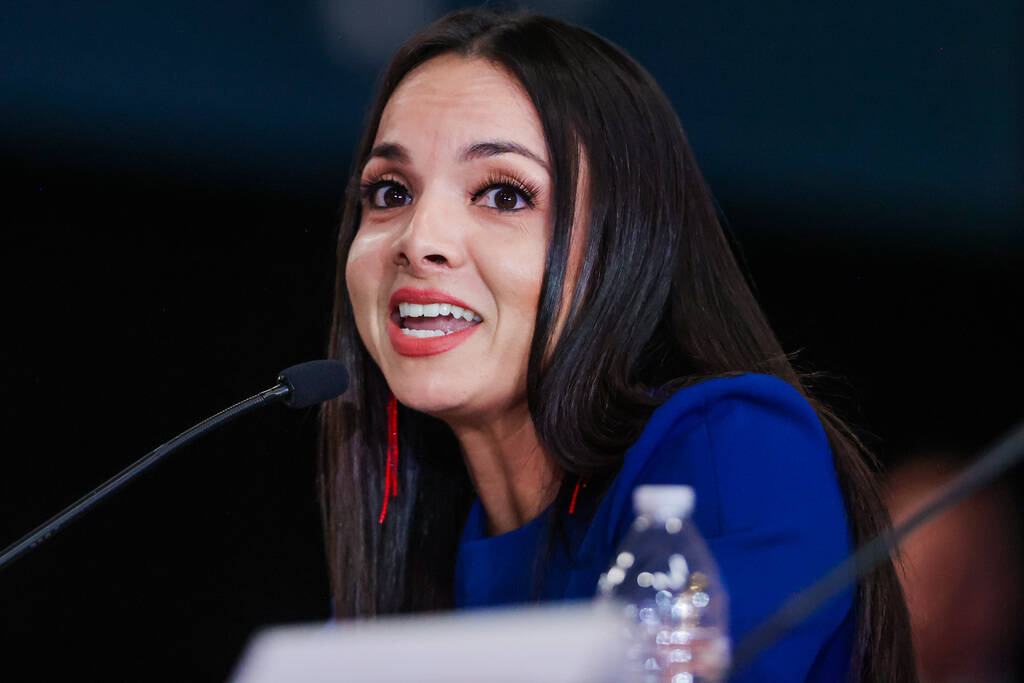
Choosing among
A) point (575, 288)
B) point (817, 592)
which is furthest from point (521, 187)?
point (817, 592)

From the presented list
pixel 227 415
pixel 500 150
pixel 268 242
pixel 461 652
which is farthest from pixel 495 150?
pixel 461 652

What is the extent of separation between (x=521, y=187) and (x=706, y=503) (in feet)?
1.62

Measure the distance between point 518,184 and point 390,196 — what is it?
24cm

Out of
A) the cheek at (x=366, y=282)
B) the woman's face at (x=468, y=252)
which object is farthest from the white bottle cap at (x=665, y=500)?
the cheek at (x=366, y=282)

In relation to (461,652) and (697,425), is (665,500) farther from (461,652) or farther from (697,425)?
(697,425)

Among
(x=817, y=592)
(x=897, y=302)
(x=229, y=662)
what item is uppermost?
(x=897, y=302)

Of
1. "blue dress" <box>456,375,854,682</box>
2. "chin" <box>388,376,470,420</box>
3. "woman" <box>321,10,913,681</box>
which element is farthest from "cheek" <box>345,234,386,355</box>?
"blue dress" <box>456,375,854,682</box>

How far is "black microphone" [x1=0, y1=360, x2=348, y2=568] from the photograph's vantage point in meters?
1.05

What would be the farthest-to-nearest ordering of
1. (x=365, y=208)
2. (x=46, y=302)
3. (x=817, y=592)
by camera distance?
(x=46, y=302), (x=365, y=208), (x=817, y=592)

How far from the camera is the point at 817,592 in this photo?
2.26 feet

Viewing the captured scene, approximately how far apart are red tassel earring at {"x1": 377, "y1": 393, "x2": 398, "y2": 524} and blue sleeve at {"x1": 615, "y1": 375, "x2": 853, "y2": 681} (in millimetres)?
563

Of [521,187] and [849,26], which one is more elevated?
[849,26]

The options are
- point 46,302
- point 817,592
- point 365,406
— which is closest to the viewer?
point 817,592

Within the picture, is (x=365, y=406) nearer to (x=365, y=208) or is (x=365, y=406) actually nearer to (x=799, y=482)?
(x=365, y=208)
